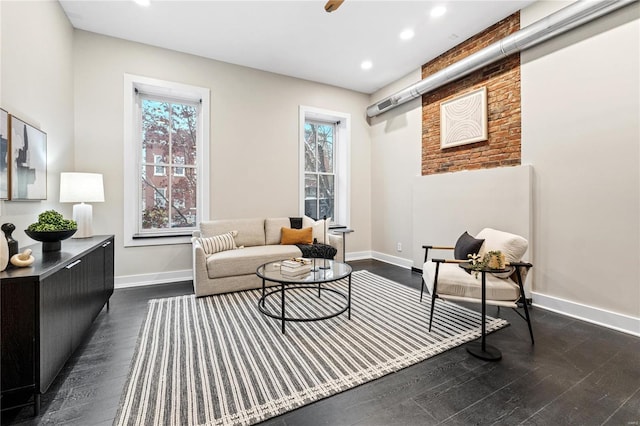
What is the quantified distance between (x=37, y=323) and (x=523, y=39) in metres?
4.82

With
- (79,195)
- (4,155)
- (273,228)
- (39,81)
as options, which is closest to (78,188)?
(79,195)

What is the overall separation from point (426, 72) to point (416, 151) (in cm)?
125

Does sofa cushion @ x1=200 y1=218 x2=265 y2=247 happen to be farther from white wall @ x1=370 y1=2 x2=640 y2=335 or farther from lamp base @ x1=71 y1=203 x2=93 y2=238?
white wall @ x1=370 y1=2 x2=640 y2=335

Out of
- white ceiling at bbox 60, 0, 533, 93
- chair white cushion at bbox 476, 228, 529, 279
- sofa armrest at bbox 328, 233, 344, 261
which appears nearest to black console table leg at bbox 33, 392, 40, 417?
chair white cushion at bbox 476, 228, 529, 279

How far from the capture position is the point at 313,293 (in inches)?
138

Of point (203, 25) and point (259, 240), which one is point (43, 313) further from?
point (203, 25)

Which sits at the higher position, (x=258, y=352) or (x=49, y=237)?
(x=49, y=237)

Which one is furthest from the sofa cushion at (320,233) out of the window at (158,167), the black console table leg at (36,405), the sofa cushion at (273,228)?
the black console table leg at (36,405)

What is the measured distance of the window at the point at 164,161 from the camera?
3.91 m

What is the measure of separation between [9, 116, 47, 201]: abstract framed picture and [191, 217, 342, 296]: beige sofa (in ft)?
5.06

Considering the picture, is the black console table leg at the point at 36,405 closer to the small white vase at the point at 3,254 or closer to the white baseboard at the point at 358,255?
the small white vase at the point at 3,254

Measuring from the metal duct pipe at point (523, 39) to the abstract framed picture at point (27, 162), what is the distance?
470cm

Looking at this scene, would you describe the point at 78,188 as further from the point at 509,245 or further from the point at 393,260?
the point at 393,260

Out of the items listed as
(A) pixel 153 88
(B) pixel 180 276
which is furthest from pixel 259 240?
(A) pixel 153 88
